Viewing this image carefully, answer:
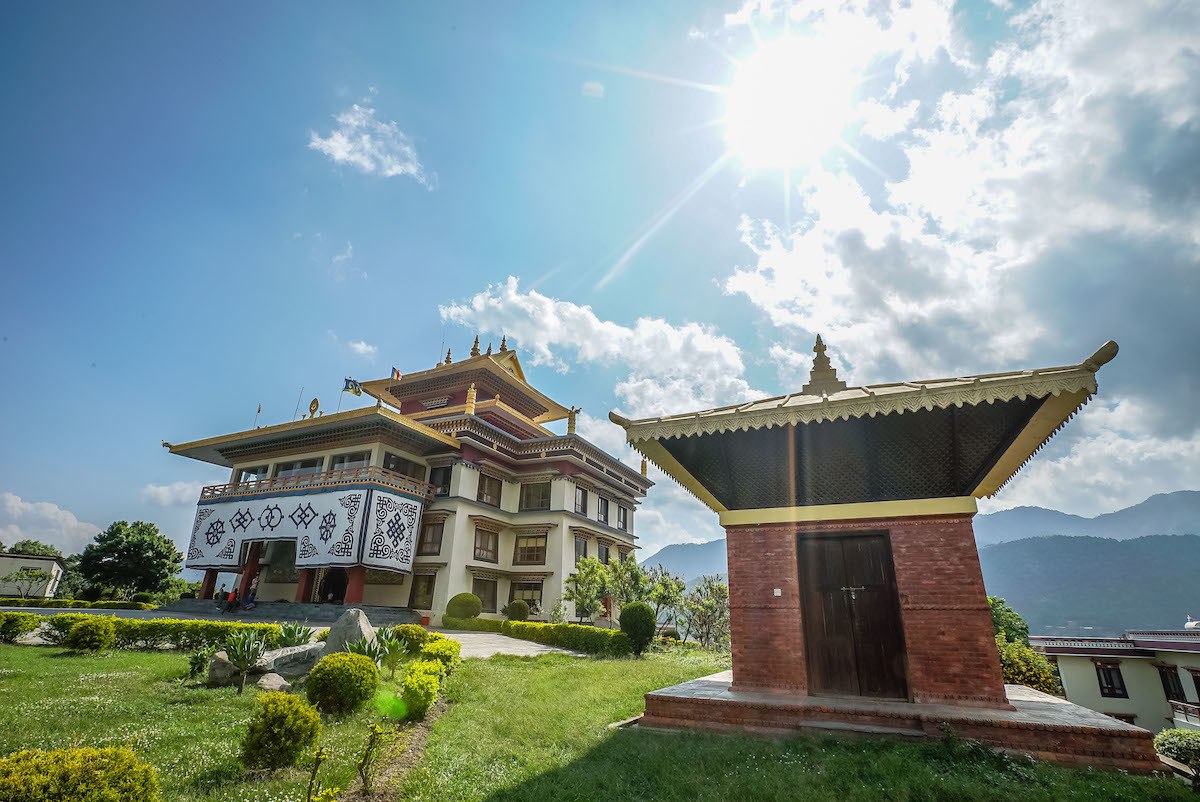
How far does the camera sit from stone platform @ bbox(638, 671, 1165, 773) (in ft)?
→ 17.8

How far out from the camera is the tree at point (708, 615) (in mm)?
25906

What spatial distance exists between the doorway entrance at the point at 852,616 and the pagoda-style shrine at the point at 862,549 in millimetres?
18

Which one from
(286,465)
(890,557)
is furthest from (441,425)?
(890,557)

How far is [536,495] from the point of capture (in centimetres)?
3125

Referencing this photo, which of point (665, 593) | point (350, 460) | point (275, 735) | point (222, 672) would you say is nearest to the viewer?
point (275, 735)

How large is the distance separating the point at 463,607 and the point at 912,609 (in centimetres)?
2132

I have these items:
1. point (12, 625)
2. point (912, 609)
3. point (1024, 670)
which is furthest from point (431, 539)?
point (912, 609)

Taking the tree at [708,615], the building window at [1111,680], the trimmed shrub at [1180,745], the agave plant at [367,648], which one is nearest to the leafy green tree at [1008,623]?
the building window at [1111,680]

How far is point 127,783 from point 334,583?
2830cm

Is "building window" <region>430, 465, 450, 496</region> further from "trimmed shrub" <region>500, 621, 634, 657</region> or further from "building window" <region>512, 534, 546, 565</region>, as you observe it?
"trimmed shrub" <region>500, 621, 634, 657</region>

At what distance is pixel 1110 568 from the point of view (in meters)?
155

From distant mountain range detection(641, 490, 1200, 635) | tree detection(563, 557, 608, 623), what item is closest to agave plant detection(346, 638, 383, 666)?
tree detection(563, 557, 608, 623)

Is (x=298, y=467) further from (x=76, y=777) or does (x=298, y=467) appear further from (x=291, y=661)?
(x=76, y=777)

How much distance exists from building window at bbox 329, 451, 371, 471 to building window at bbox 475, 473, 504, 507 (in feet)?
18.3
